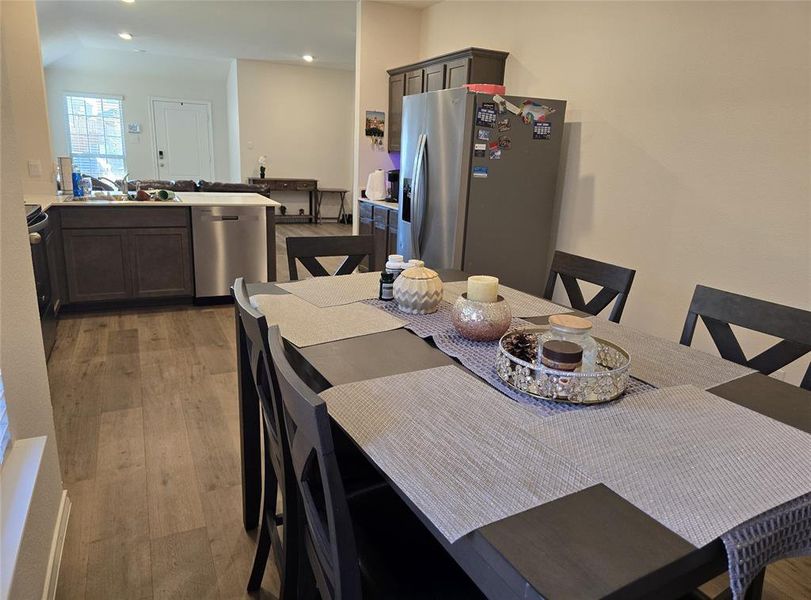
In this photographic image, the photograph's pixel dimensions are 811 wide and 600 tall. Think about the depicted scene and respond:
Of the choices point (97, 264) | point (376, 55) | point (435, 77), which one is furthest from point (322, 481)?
point (376, 55)

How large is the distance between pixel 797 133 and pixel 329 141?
8.51 meters

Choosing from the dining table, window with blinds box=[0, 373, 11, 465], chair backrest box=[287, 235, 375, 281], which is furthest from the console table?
the dining table

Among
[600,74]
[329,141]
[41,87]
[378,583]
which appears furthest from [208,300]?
[329,141]

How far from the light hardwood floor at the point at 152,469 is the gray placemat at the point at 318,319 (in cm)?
82

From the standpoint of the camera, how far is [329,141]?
32.4ft

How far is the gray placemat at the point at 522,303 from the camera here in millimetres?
1824

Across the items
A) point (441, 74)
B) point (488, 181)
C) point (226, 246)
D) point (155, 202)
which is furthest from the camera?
point (441, 74)

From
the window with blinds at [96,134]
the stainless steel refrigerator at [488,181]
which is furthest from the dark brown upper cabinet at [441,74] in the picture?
the window with blinds at [96,134]

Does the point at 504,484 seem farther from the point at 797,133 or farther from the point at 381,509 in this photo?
the point at 797,133

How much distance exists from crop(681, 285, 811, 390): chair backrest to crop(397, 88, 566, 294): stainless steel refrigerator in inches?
75.6

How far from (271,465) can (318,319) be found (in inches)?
18.2

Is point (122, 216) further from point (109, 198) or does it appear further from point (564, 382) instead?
point (564, 382)

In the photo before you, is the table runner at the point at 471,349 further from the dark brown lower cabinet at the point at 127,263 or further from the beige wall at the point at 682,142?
the dark brown lower cabinet at the point at 127,263

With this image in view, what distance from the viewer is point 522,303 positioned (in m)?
1.94
